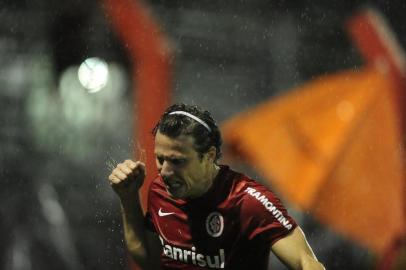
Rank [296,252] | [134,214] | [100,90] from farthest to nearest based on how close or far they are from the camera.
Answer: [100,90], [134,214], [296,252]

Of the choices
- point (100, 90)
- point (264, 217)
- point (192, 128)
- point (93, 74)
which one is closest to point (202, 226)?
point (264, 217)

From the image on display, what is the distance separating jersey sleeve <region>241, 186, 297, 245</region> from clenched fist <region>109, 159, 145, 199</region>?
349 mm

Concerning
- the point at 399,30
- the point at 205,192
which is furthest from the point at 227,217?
the point at 399,30

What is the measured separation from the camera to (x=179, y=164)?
7.66ft

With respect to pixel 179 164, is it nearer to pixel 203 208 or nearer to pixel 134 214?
pixel 203 208

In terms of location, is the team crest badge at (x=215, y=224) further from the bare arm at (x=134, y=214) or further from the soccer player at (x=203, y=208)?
the bare arm at (x=134, y=214)

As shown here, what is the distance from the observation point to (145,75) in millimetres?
6809

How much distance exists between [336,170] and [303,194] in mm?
366

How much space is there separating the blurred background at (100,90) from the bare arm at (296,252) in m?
3.89

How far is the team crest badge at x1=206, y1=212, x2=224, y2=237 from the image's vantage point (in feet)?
8.02

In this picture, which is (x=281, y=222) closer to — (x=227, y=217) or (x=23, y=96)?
(x=227, y=217)

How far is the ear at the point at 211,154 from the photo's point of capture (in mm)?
2447

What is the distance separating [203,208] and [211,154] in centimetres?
18

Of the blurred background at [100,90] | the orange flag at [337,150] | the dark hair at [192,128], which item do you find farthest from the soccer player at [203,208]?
the orange flag at [337,150]
